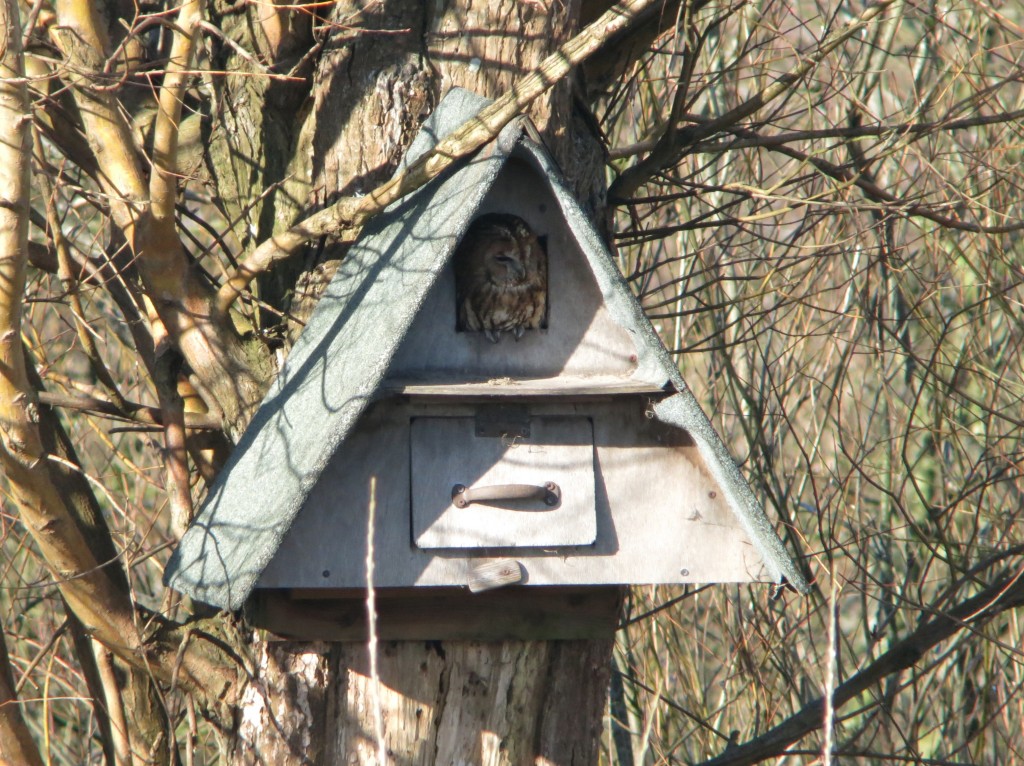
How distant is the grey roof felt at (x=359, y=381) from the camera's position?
259 cm

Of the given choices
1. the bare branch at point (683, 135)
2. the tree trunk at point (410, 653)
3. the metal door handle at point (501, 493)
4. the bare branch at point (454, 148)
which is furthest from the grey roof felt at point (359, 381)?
the bare branch at point (683, 135)

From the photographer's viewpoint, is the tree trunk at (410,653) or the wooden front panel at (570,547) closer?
the wooden front panel at (570,547)

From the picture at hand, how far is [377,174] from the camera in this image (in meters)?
3.00

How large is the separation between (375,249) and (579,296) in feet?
1.76

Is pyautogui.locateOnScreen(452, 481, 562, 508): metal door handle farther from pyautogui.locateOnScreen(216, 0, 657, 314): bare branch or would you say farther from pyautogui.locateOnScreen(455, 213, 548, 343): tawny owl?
pyautogui.locateOnScreen(216, 0, 657, 314): bare branch

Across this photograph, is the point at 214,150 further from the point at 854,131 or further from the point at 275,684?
the point at 854,131

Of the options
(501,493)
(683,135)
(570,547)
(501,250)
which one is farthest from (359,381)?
(683,135)

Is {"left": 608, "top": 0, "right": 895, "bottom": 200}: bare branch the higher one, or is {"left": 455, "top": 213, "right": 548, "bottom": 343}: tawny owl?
{"left": 608, "top": 0, "right": 895, "bottom": 200}: bare branch

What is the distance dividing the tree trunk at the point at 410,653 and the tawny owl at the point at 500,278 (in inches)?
12.0

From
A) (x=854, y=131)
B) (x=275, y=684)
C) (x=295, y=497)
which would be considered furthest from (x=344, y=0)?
(x=275, y=684)

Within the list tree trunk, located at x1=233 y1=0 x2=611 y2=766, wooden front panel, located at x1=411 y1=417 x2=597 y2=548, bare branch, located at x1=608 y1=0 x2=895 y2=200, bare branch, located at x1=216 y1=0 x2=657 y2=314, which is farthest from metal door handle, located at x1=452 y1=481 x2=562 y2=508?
bare branch, located at x1=608 y1=0 x2=895 y2=200

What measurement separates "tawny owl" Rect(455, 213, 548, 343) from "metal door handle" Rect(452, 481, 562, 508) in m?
0.41

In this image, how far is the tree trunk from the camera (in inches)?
115

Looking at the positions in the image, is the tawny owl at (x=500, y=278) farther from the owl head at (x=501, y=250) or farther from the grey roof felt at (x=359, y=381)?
the grey roof felt at (x=359, y=381)
